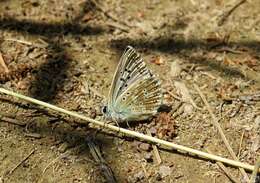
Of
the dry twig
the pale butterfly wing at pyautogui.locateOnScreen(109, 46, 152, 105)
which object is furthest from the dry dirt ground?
the pale butterfly wing at pyautogui.locateOnScreen(109, 46, 152, 105)

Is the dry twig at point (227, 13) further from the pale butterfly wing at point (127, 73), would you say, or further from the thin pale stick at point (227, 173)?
the thin pale stick at point (227, 173)

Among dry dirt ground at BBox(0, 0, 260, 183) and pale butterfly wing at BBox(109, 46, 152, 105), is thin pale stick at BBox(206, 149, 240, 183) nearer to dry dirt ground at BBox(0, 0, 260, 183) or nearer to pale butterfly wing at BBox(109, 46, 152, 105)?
dry dirt ground at BBox(0, 0, 260, 183)

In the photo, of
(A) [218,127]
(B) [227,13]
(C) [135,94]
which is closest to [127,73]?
(C) [135,94]

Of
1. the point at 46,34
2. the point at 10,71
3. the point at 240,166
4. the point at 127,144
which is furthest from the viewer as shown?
the point at 46,34

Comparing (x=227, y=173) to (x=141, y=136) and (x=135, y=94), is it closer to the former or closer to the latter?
(x=141, y=136)

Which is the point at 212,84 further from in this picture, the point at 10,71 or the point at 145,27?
the point at 10,71

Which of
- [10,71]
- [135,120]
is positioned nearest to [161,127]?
[135,120]

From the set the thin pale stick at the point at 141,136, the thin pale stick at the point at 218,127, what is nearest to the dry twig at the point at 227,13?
the thin pale stick at the point at 218,127
